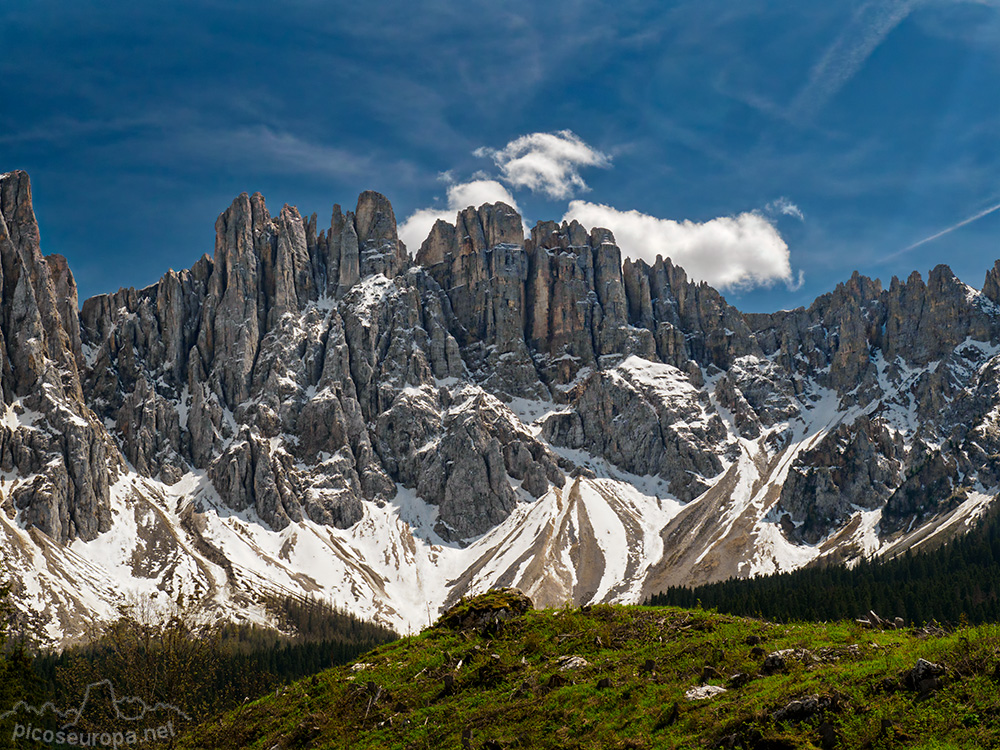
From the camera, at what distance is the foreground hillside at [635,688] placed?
2214cm

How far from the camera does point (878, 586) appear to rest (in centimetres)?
13638

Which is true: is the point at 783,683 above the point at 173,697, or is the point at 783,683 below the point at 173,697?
below

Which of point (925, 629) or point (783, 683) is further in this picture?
point (925, 629)

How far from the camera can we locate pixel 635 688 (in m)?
29.1

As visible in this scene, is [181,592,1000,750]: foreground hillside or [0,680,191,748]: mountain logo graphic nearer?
[181,592,1000,750]: foreground hillside

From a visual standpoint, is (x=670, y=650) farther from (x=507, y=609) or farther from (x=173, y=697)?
(x=173, y=697)

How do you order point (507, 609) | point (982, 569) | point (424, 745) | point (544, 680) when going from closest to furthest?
point (424, 745), point (544, 680), point (507, 609), point (982, 569)

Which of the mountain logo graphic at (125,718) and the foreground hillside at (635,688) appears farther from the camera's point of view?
the mountain logo graphic at (125,718)

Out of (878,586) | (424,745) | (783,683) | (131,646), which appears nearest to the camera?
(783,683)

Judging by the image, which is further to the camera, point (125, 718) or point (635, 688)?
point (125, 718)

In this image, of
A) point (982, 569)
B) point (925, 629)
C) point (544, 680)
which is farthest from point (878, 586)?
point (544, 680)

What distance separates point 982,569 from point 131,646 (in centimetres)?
16155

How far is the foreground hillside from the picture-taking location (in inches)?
872

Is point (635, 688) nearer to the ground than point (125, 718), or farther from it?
nearer to the ground
